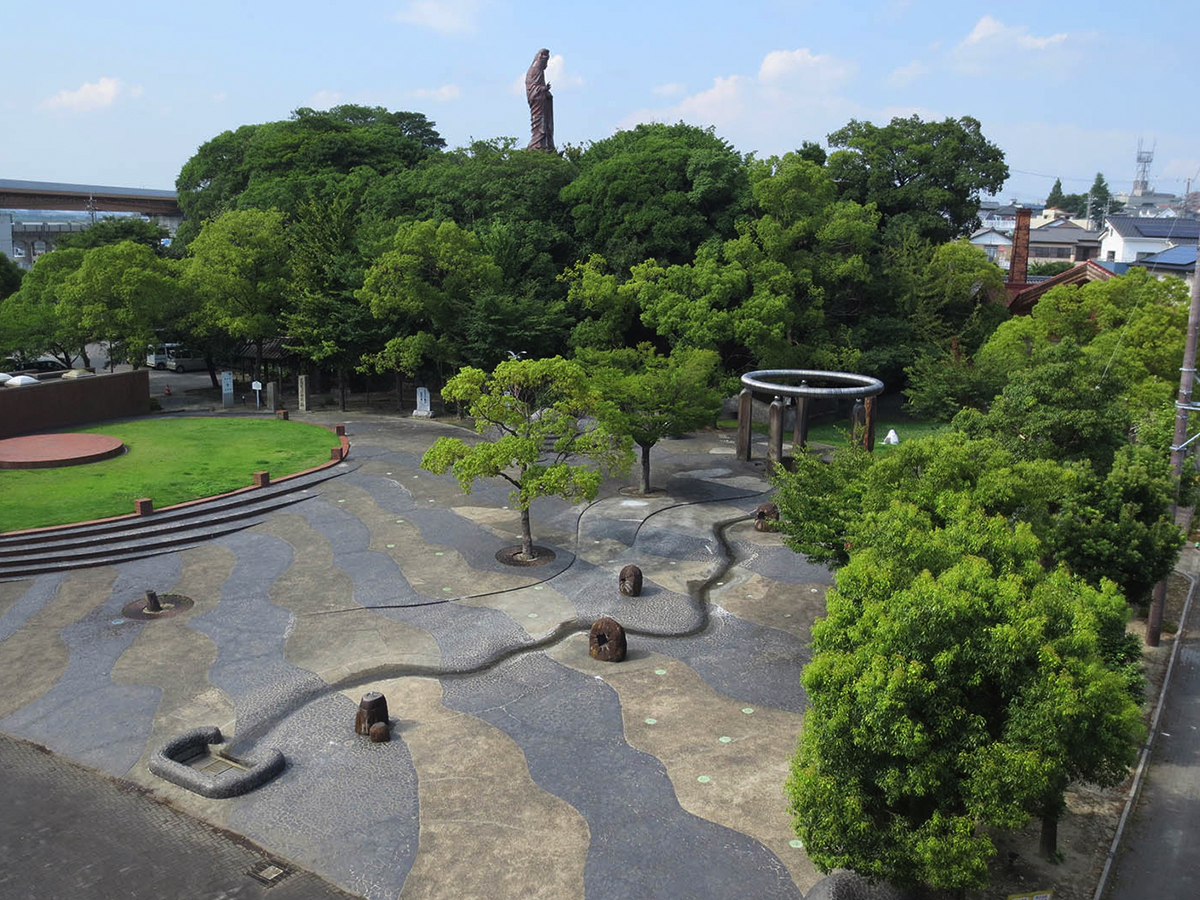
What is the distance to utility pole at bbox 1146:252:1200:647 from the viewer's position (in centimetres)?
1745

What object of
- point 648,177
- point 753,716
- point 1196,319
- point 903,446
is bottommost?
point 753,716

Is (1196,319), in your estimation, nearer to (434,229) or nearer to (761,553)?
(761,553)

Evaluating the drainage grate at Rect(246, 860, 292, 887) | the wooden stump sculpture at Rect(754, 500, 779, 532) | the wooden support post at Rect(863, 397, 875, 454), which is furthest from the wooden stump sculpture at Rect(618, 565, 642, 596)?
the wooden support post at Rect(863, 397, 875, 454)

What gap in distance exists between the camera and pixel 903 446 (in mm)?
16000

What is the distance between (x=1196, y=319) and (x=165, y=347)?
2046 inches

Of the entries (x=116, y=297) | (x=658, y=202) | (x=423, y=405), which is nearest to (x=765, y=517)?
(x=423, y=405)

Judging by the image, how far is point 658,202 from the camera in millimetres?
42094

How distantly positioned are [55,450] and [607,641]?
22028 mm

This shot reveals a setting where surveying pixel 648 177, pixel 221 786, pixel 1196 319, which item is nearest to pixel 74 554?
pixel 221 786

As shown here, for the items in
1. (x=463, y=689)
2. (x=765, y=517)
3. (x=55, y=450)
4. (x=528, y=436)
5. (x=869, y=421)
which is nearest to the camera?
(x=463, y=689)

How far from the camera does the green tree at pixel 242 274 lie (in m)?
38.8

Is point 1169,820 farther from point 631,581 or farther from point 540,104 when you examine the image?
point 540,104

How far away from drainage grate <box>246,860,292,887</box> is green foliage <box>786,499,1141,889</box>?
641cm

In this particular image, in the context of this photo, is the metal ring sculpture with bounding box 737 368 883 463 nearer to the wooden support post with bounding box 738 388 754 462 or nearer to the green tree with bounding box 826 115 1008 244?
the wooden support post with bounding box 738 388 754 462
